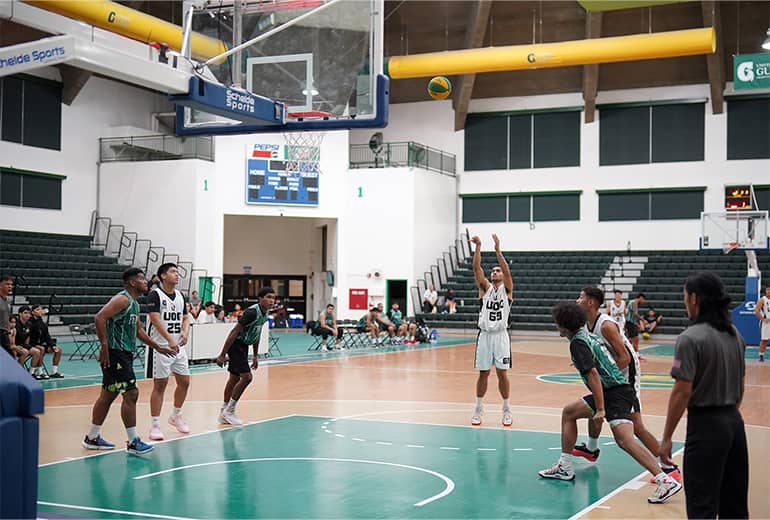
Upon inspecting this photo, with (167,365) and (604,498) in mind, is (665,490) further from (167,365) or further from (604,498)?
(167,365)

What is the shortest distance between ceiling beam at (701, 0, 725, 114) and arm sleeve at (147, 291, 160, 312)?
21.3 meters

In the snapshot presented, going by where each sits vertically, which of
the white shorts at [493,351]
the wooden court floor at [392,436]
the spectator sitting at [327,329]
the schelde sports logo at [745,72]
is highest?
the schelde sports logo at [745,72]

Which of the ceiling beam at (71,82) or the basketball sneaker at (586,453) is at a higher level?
the ceiling beam at (71,82)

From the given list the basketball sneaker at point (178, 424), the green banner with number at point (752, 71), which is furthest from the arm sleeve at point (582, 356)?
the green banner with number at point (752, 71)

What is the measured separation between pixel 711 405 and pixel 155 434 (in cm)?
601

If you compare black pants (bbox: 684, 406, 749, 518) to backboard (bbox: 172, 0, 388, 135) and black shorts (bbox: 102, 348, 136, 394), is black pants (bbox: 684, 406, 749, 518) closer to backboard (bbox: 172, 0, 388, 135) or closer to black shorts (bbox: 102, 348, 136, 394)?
Result: black shorts (bbox: 102, 348, 136, 394)

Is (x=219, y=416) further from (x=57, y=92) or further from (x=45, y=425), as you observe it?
(x=57, y=92)

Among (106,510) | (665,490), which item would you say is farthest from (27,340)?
(665,490)

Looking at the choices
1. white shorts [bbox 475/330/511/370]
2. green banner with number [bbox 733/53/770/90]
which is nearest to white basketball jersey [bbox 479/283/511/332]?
white shorts [bbox 475/330/511/370]

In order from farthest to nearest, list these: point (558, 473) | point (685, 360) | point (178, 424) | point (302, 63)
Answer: point (302, 63) → point (178, 424) → point (558, 473) → point (685, 360)

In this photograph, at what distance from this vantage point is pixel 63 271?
25.6 m

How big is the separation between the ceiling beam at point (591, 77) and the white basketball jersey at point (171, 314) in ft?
68.8

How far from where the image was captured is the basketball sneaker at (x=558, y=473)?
23.3ft

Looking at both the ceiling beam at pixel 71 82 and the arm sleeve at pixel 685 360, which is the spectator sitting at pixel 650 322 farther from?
the arm sleeve at pixel 685 360
